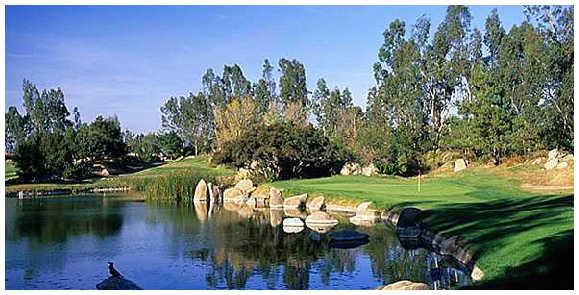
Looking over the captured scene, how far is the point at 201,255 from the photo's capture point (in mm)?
15516

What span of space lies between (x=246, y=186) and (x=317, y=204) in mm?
6549

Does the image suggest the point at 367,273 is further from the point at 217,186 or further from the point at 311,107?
the point at 311,107

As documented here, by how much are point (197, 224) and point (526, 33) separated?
28.5 meters

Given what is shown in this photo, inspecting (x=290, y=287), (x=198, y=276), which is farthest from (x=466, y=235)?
(x=198, y=276)

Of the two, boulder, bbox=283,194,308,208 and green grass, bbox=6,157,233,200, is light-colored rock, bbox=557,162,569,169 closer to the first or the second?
boulder, bbox=283,194,308,208

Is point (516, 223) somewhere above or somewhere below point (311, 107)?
below

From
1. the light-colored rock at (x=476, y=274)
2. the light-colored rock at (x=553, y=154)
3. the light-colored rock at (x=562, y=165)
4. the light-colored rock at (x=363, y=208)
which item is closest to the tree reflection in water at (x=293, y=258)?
the light-colored rock at (x=476, y=274)

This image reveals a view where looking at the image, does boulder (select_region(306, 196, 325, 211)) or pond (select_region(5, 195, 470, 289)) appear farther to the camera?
boulder (select_region(306, 196, 325, 211))

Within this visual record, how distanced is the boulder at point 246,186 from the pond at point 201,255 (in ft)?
23.3

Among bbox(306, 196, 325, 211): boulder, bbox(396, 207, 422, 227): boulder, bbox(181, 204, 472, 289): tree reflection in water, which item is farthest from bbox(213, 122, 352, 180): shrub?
bbox(396, 207, 422, 227): boulder

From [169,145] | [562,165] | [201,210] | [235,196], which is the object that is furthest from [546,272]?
[169,145]

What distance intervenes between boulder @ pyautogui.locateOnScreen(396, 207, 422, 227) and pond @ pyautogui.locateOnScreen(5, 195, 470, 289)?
1.32 ft

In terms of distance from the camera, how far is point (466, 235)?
1423cm

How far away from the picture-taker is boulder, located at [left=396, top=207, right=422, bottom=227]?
58.5 feet
